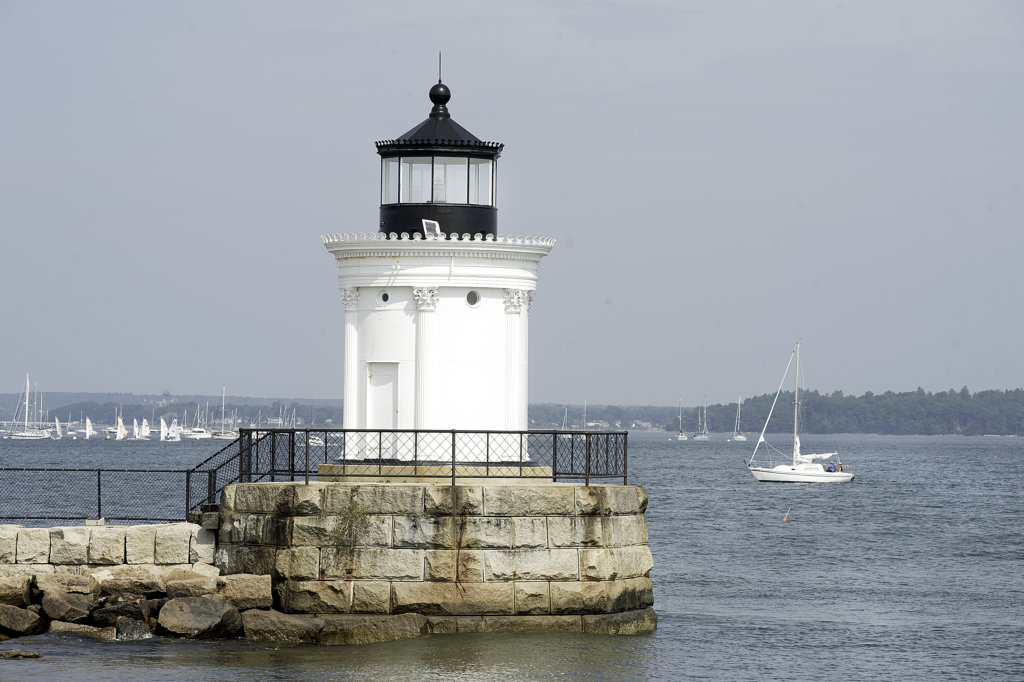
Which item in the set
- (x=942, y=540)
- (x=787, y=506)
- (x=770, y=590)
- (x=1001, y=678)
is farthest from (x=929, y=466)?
(x=1001, y=678)

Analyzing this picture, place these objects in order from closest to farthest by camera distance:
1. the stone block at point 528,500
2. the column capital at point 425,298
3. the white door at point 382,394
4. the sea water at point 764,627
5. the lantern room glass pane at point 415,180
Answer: the sea water at point 764,627
the stone block at point 528,500
the column capital at point 425,298
the white door at point 382,394
the lantern room glass pane at point 415,180

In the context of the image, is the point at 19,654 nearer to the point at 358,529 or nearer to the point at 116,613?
the point at 116,613

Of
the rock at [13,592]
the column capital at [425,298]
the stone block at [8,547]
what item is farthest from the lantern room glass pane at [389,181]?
the rock at [13,592]

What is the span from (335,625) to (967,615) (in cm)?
1236

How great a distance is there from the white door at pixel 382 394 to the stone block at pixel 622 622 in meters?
4.03

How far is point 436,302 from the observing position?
19.1m

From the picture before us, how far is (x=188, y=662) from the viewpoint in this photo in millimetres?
16125

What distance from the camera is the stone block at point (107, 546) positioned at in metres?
18.0

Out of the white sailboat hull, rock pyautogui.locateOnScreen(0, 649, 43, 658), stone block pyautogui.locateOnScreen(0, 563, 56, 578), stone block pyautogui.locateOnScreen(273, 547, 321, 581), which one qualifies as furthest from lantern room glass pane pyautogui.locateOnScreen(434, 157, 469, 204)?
the white sailboat hull

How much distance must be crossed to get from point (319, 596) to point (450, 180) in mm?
6186

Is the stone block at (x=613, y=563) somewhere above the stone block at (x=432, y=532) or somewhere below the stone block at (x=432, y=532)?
below

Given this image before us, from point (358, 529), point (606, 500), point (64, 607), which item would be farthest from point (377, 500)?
point (64, 607)

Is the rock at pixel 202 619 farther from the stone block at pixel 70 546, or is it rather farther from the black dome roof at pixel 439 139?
the black dome roof at pixel 439 139

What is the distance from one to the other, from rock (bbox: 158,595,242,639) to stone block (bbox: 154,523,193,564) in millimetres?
889
